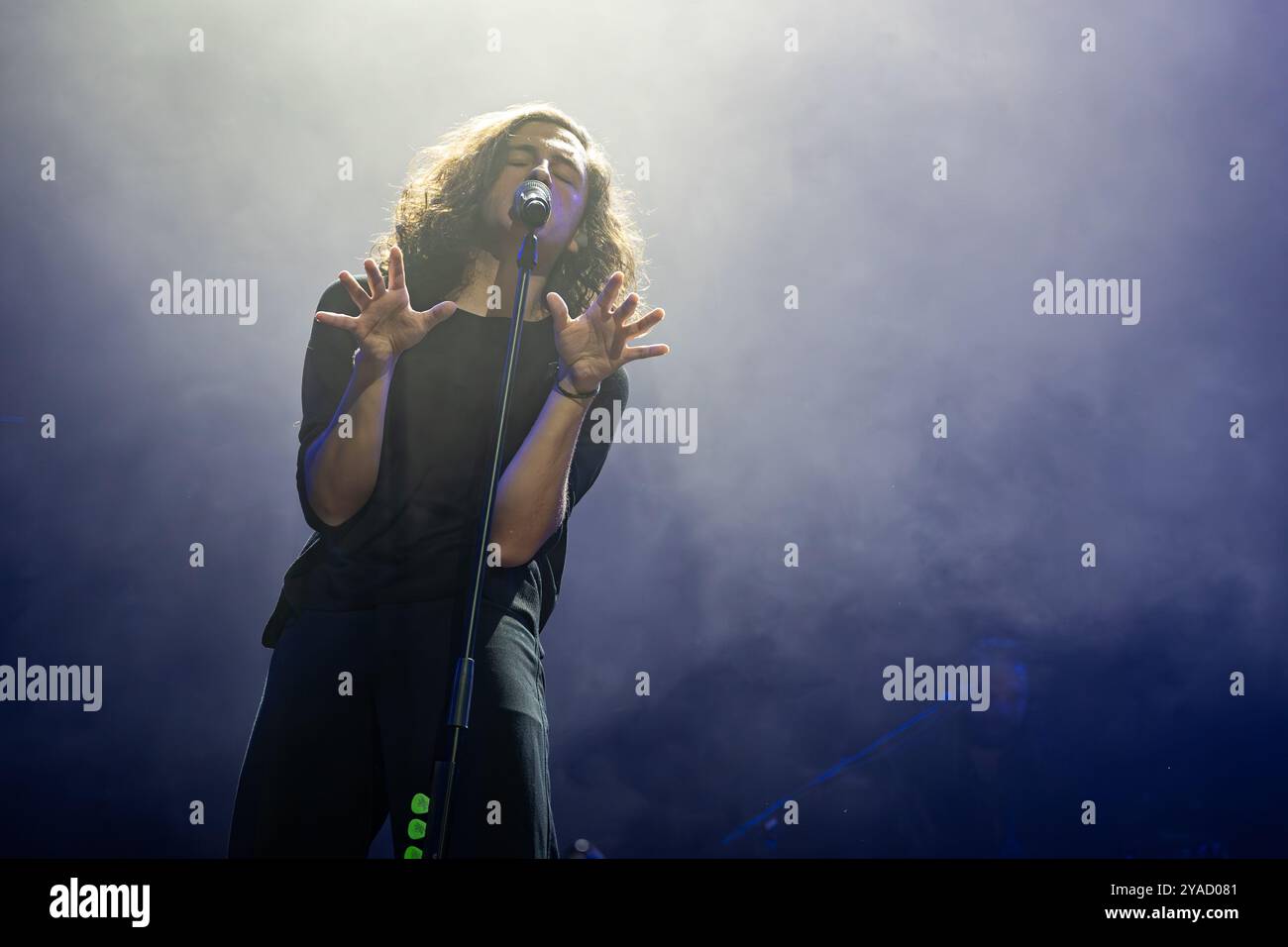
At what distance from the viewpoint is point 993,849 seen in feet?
11.0

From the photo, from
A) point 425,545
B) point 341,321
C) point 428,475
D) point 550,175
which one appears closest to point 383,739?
point 425,545

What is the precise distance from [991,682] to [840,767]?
665 mm

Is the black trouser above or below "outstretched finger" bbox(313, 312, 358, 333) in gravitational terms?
below

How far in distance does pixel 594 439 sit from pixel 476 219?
0.48 metres

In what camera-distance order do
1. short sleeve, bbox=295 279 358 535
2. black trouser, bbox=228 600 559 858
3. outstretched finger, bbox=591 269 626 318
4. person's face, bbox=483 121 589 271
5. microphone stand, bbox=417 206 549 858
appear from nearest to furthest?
microphone stand, bbox=417 206 549 858 → black trouser, bbox=228 600 559 858 → outstretched finger, bbox=591 269 626 318 → short sleeve, bbox=295 279 358 535 → person's face, bbox=483 121 589 271

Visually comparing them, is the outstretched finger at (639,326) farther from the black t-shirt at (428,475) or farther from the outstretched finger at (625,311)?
the black t-shirt at (428,475)

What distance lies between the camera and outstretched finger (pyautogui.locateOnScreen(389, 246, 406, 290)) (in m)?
1.26

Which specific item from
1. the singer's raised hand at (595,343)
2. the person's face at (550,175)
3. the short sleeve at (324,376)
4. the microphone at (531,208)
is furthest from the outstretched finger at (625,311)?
the short sleeve at (324,376)

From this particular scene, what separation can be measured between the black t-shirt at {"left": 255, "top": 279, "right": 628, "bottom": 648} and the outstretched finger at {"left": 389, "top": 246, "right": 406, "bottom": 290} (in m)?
0.17

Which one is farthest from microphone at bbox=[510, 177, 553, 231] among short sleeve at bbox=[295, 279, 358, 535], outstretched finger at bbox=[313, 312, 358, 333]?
short sleeve at bbox=[295, 279, 358, 535]

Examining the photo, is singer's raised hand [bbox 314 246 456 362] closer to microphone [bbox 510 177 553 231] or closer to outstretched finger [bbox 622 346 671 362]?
microphone [bbox 510 177 553 231]

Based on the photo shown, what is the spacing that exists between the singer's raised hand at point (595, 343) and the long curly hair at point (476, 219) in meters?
0.34

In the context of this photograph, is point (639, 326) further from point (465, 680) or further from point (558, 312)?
point (465, 680)
